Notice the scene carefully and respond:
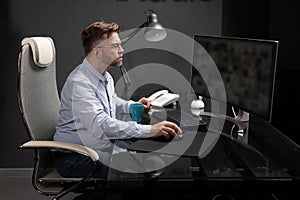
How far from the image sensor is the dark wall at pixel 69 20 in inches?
141

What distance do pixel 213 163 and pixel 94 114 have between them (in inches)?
26.5

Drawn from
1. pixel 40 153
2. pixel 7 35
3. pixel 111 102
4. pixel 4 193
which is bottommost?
pixel 4 193

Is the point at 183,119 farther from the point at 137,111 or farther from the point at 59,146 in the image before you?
the point at 59,146

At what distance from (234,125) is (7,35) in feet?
6.38

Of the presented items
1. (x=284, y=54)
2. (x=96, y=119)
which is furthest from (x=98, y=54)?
(x=284, y=54)

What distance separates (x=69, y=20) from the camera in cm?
362

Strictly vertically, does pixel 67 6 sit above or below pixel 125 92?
above

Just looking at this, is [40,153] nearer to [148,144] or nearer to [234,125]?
[148,144]

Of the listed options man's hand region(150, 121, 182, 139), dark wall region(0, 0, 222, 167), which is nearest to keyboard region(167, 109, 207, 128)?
man's hand region(150, 121, 182, 139)

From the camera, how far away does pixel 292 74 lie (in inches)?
113

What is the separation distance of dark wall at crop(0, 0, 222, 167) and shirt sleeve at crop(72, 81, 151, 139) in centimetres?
131

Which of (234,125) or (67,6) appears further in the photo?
(67,6)

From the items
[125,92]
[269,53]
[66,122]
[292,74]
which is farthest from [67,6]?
[269,53]

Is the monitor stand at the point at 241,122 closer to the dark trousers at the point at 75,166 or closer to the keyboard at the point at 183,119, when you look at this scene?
the keyboard at the point at 183,119
